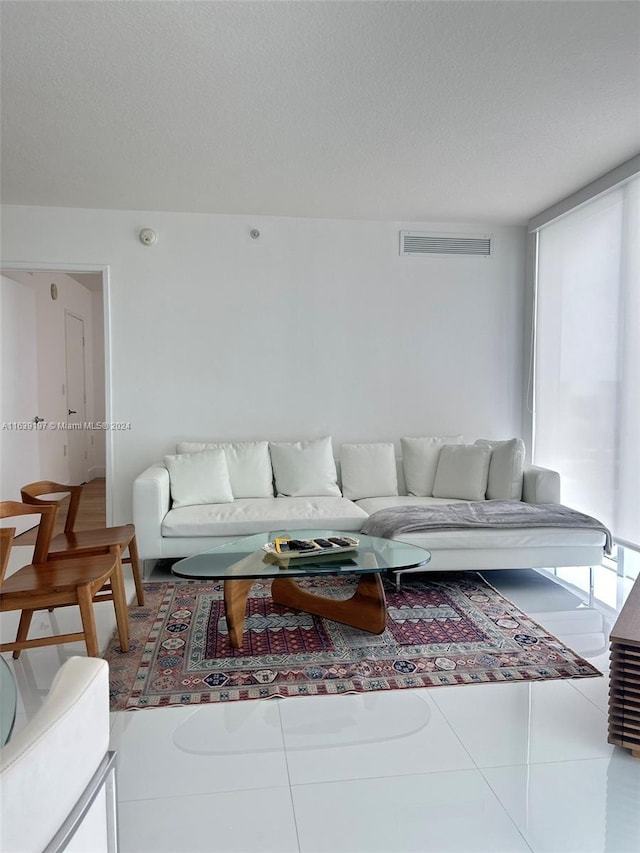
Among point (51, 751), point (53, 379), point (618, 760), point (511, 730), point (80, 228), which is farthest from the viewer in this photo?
point (53, 379)

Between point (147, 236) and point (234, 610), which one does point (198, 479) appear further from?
point (147, 236)

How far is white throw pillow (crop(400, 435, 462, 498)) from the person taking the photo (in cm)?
468

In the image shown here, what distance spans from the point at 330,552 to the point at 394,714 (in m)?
0.86

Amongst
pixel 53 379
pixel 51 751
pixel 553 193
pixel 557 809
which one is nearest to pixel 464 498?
pixel 553 193

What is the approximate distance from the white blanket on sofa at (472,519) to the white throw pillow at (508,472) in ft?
1.20

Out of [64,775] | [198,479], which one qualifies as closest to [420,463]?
[198,479]

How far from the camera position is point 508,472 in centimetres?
430

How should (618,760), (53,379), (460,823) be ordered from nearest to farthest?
1. (460,823)
2. (618,760)
3. (53,379)

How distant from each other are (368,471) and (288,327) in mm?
1350

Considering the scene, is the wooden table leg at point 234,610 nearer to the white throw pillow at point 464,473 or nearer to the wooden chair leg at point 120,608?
the wooden chair leg at point 120,608

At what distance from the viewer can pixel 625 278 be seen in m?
3.84

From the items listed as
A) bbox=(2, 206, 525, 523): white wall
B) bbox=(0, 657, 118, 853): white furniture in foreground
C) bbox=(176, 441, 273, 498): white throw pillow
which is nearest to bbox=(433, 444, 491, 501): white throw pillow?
bbox=(2, 206, 525, 523): white wall

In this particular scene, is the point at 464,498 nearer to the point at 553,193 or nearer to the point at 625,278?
the point at 625,278

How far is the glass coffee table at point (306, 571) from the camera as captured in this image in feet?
8.73
